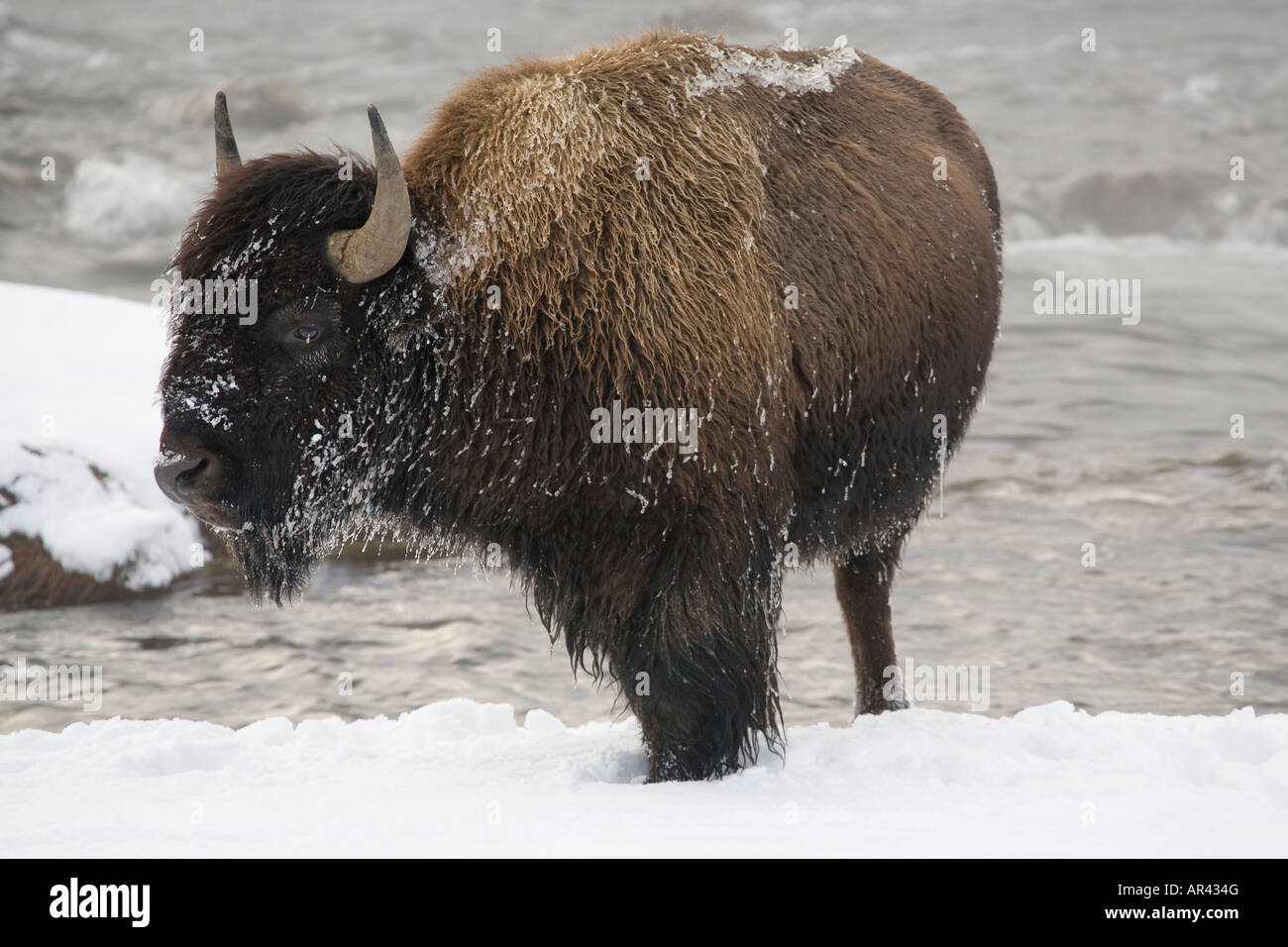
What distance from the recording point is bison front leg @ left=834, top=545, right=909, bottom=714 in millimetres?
5688

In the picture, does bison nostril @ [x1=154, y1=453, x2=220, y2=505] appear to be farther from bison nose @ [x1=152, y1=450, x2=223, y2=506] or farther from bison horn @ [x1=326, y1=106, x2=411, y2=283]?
bison horn @ [x1=326, y1=106, x2=411, y2=283]

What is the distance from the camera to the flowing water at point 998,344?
6926mm

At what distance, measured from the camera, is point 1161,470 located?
10.7 meters

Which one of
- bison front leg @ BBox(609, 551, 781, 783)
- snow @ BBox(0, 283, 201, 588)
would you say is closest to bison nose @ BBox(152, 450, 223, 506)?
bison front leg @ BBox(609, 551, 781, 783)

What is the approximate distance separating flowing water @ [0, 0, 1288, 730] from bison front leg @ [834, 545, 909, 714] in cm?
64

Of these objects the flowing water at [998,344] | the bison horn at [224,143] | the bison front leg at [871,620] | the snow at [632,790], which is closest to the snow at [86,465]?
the flowing water at [998,344]

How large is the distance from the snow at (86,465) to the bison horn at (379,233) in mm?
3497

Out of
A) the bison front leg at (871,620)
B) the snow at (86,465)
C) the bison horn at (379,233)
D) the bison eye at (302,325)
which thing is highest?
the bison horn at (379,233)

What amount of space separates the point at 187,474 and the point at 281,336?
0.47 meters

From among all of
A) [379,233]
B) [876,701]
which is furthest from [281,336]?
[876,701]

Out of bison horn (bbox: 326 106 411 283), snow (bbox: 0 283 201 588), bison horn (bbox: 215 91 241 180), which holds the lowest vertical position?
snow (bbox: 0 283 201 588)

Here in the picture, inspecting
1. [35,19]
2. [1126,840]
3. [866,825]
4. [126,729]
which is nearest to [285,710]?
[126,729]

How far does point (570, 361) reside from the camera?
421cm

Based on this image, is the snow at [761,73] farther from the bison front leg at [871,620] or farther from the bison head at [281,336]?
the bison front leg at [871,620]
